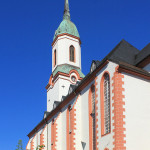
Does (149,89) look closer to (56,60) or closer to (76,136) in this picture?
(76,136)

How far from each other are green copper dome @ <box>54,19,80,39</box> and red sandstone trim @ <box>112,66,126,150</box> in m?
28.4

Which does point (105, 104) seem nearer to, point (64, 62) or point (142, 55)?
point (142, 55)

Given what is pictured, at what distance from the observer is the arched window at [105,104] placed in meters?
24.2

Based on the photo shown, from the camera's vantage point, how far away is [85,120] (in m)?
29.2

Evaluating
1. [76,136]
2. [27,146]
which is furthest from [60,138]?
[27,146]

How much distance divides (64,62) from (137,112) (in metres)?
26.5

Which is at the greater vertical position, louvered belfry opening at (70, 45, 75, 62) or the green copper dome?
the green copper dome

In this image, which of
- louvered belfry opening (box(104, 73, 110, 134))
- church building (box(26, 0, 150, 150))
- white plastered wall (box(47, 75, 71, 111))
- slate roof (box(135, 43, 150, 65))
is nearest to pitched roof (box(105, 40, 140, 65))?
church building (box(26, 0, 150, 150))

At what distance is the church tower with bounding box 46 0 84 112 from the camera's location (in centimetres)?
4644

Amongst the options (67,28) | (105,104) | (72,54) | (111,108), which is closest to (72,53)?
(72,54)

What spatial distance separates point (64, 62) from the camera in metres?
48.5

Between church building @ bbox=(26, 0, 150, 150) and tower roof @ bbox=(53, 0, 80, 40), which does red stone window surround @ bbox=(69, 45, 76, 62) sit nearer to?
tower roof @ bbox=(53, 0, 80, 40)

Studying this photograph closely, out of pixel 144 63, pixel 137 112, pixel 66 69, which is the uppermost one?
pixel 66 69

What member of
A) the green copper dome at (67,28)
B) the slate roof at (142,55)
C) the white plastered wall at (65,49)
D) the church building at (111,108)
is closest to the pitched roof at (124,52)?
the church building at (111,108)
